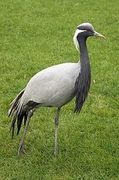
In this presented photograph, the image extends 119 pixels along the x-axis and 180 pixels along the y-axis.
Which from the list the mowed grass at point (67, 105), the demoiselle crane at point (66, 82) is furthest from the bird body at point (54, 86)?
the mowed grass at point (67, 105)

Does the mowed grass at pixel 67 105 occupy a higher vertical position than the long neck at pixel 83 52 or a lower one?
lower

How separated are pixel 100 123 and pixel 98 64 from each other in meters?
2.16

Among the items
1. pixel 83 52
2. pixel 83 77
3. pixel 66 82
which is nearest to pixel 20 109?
pixel 66 82

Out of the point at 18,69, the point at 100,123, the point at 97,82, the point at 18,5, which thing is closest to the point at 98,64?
the point at 97,82

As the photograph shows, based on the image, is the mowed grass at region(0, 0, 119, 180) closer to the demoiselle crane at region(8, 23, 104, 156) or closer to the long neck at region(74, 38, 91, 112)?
the demoiselle crane at region(8, 23, 104, 156)

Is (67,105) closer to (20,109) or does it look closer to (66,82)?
(20,109)

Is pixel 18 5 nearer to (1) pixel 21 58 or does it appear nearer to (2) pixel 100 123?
(1) pixel 21 58

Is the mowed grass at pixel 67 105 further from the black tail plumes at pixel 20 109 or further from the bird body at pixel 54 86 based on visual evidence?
the bird body at pixel 54 86

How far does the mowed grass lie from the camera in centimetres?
445

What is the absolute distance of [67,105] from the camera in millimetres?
5875

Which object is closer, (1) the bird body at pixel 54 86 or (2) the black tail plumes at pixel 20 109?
(1) the bird body at pixel 54 86

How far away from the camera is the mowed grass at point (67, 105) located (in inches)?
175

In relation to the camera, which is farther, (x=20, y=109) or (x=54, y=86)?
(x=20, y=109)

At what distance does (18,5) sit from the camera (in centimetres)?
1128
